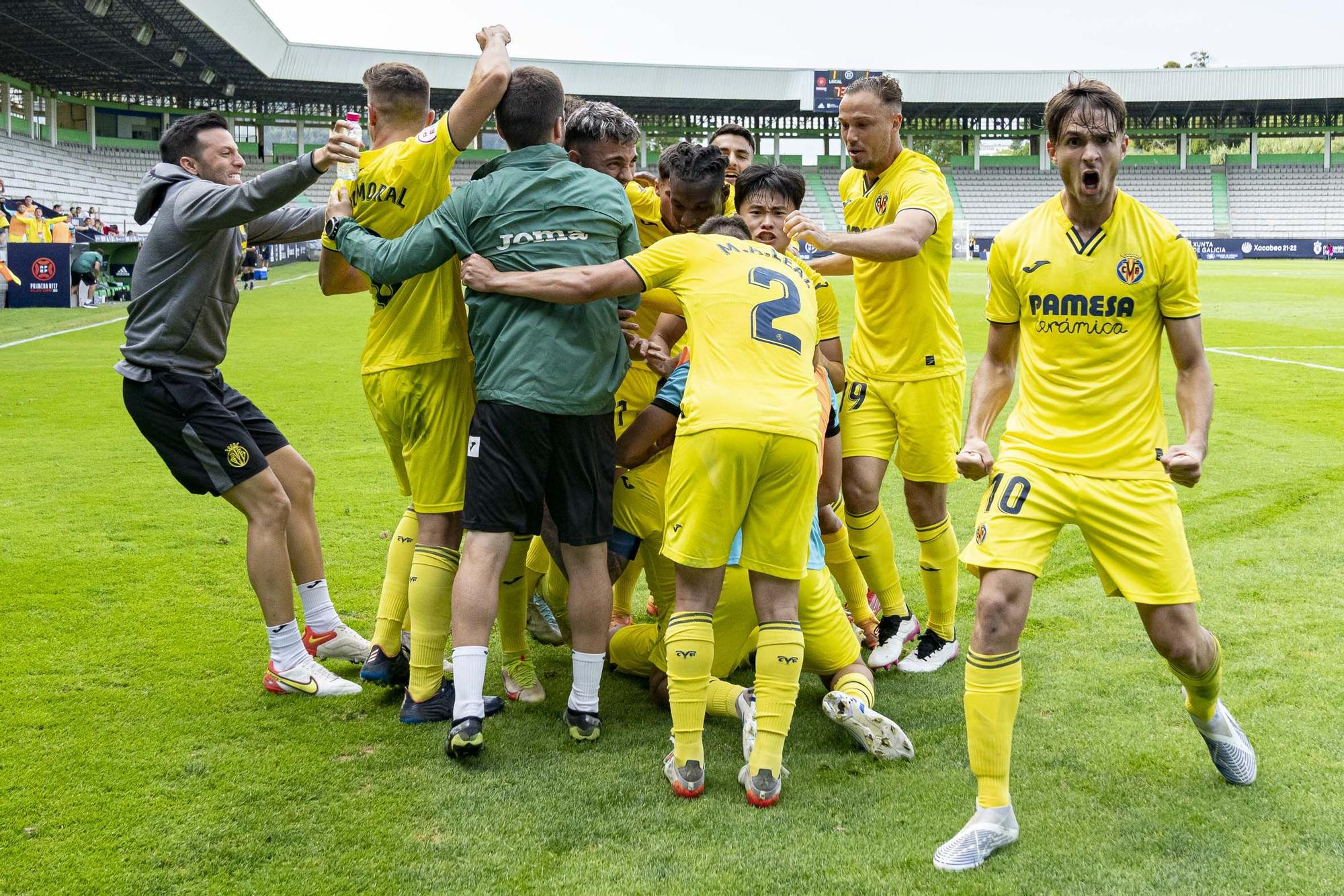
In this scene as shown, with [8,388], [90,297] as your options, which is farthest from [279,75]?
[8,388]

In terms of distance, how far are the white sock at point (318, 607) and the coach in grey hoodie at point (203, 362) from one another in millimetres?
245

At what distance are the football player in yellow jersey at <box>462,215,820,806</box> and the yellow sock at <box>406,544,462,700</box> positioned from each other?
1082mm

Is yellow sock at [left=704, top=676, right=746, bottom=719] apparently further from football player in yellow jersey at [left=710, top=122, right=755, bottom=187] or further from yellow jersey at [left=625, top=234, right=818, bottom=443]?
football player in yellow jersey at [left=710, top=122, right=755, bottom=187]

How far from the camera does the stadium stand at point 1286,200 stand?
66.9 meters

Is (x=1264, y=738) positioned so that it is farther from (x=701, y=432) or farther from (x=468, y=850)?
(x=468, y=850)

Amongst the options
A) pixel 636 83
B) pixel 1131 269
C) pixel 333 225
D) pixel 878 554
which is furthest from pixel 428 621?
pixel 636 83

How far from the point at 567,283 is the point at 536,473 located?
0.74m

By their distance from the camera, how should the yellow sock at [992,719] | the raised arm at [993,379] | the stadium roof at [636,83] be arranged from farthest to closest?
the stadium roof at [636,83]
the raised arm at [993,379]
the yellow sock at [992,719]

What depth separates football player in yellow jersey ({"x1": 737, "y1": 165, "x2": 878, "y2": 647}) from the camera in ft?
15.2

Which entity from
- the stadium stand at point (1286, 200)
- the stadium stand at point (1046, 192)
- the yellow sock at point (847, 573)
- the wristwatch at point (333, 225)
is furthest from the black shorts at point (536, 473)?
the stadium stand at point (1286, 200)

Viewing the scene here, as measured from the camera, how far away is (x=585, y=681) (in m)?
4.24

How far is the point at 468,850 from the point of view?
3309 mm

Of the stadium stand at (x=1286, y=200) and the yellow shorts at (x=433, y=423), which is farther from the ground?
the stadium stand at (x=1286, y=200)

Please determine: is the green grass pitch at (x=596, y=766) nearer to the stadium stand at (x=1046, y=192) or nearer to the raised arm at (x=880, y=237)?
the raised arm at (x=880, y=237)
